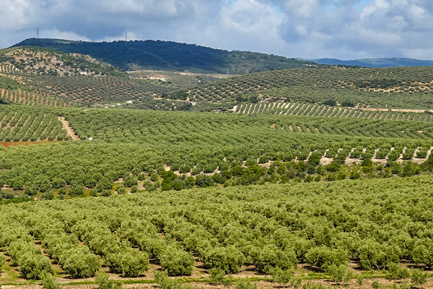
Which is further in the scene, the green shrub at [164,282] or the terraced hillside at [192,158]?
the terraced hillside at [192,158]

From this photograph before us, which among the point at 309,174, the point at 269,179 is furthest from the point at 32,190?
the point at 309,174

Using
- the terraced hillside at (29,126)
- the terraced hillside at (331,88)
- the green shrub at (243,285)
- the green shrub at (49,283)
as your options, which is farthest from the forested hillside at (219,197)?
the terraced hillside at (331,88)

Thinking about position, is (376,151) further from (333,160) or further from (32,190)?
(32,190)

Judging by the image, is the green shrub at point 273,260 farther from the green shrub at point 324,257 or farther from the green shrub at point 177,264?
the green shrub at point 177,264

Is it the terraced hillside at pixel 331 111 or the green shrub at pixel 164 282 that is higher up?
the terraced hillside at pixel 331 111

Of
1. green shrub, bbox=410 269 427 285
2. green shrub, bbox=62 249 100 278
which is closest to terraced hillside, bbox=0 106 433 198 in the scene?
green shrub, bbox=62 249 100 278

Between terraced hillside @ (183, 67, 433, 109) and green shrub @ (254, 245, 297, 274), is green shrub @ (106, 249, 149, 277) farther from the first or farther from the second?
terraced hillside @ (183, 67, 433, 109)

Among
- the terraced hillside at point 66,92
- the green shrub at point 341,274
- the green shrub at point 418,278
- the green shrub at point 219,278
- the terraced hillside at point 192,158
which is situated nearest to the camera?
the green shrub at point 418,278

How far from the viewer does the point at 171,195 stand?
170 feet

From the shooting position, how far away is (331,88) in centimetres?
17350

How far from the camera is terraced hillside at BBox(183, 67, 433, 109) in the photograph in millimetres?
146250

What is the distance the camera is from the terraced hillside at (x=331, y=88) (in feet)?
480

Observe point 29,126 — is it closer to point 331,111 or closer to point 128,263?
point 331,111

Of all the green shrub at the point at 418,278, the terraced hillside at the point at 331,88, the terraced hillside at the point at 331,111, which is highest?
the terraced hillside at the point at 331,88
